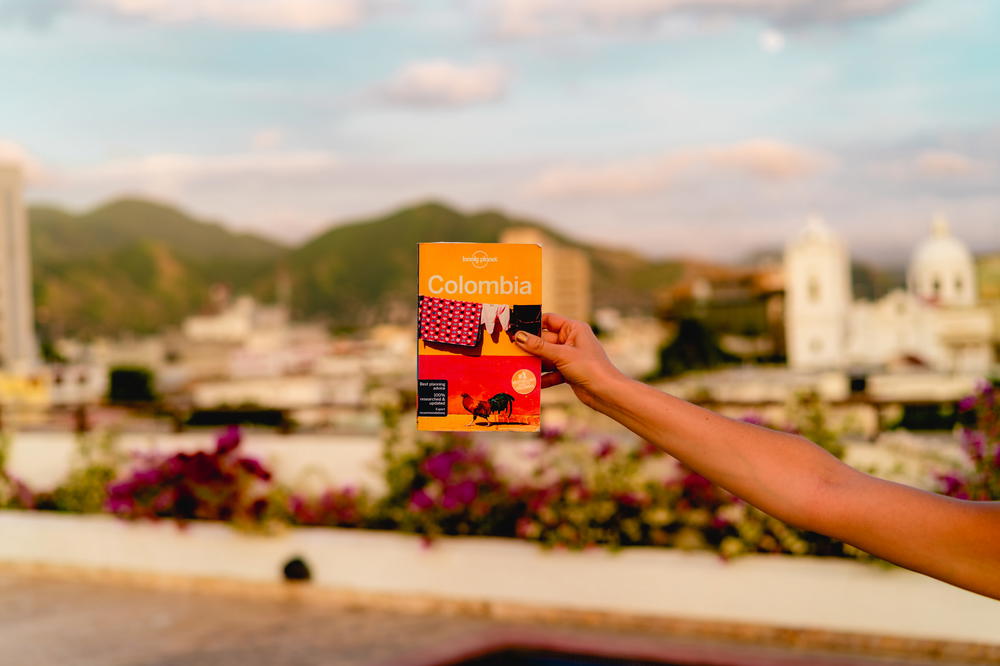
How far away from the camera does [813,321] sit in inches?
3031

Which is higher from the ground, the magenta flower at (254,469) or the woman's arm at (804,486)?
the woman's arm at (804,486)

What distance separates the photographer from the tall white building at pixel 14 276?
4747 inches

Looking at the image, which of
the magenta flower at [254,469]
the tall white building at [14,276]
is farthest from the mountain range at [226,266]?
the magenta flower at [254,469]

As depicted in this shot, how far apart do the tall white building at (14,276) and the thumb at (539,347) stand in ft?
417

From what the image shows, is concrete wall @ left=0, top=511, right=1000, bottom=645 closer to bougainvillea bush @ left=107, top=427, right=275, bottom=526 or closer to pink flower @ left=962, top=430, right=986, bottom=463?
bougainvillea bush @ left=107, top=427, right=275, bottom=526

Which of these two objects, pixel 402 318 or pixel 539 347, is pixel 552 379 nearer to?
pixel 539 347

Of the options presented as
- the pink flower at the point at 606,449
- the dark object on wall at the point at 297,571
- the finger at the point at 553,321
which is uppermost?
the finger at the point at 553,321

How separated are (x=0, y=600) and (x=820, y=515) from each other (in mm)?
5300

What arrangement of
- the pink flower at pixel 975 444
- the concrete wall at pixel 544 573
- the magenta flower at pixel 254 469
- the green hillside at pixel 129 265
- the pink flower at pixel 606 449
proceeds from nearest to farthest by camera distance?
the concrete wall at pixel 544 573 < the pink flower at pixel 975 444 < the pink flower at pixel 606 449 < the magenta flower at pixel 254 469 < the green hillside at pixel 129 265

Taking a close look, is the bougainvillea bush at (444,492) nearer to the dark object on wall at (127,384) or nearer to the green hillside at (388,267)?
the dark object on wall at (127,384)

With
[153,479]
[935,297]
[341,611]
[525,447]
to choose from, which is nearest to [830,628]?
[525,447]

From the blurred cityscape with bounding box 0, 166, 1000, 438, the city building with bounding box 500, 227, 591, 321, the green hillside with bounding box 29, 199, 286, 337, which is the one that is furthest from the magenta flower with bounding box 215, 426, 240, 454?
the green hillside with bounding box 29, 199, 286, 337

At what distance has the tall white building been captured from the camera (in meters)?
121

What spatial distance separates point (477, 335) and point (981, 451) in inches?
144
